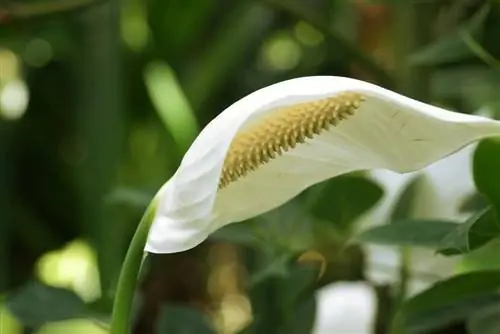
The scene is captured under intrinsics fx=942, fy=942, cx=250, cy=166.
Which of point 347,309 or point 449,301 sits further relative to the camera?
point 347,309

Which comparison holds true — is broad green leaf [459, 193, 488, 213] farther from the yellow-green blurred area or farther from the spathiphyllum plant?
the spathiphyllum plant

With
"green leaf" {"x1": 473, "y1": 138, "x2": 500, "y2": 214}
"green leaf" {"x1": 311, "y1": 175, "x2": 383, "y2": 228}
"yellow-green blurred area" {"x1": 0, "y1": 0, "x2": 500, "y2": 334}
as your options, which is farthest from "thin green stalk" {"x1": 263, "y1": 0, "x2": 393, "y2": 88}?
"green leaf" {"x1": 473, "y1": 138, "x2": 500, "y2": 214}

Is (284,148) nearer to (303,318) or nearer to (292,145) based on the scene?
(292,145)

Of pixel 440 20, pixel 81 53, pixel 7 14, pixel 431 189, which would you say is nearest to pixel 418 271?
pixel 431 189

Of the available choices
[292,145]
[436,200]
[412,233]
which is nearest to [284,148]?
[292,145]

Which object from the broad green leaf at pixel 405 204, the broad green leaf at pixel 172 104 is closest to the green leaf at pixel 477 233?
the broad green leaf at pixel 405 204
